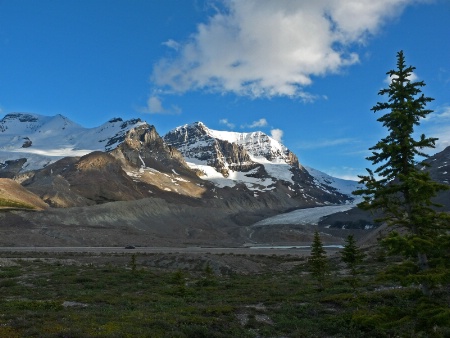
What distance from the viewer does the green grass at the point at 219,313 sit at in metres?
14.3

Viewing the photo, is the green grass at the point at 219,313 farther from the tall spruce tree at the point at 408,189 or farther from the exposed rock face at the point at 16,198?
the exposed rock face at the point at 16,198

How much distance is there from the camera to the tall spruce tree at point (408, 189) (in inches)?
500

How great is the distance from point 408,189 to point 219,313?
13.6m

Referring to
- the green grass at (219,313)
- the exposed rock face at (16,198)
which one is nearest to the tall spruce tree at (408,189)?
the green grass at (219,313)

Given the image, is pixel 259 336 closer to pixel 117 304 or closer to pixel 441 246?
pixel 441 246

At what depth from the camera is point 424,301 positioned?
12469 millimetres

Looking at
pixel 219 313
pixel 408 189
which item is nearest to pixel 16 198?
pixel 219 313

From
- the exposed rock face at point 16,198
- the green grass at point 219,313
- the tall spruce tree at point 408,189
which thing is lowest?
the green grass at point 219,313

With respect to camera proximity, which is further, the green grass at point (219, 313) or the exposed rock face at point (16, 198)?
the exposed rock face at point (16, 198)

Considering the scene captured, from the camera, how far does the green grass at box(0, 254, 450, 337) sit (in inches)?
563

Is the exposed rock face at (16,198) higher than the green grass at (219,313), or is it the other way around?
the exposed rock face at (16,198)

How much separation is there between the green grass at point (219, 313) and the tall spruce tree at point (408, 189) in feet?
4.62

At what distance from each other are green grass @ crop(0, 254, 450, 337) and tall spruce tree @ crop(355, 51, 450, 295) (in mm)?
1409

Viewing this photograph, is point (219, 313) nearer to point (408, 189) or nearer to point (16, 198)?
point (408, 189)
